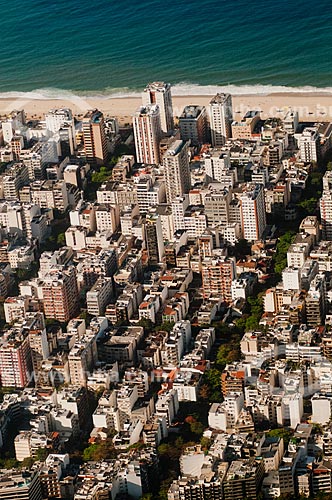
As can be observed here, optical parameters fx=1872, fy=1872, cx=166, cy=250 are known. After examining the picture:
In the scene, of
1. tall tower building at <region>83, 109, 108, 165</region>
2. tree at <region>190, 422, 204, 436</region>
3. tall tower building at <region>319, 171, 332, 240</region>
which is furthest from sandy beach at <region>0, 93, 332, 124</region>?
tree at <region>190, 422, 204, 436</region>

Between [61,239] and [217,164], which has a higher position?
[217,164]

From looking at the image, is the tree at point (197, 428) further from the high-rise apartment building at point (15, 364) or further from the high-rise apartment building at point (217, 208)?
the high-rise apartment building at point (217, 208)

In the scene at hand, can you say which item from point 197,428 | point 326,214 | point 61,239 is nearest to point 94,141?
point 61,239

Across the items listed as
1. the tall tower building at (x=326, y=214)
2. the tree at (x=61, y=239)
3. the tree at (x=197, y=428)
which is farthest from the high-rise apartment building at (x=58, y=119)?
the tree at (x=197, y=428)

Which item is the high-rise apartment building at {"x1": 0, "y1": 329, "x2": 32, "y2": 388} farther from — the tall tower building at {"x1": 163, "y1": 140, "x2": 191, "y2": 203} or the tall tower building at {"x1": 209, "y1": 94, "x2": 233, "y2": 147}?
the tall tower building at {"x1": 209, "y1": 94, "x2": 233, "y2": 147}

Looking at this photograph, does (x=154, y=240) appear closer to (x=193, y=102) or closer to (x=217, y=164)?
(x=217, y=164)
